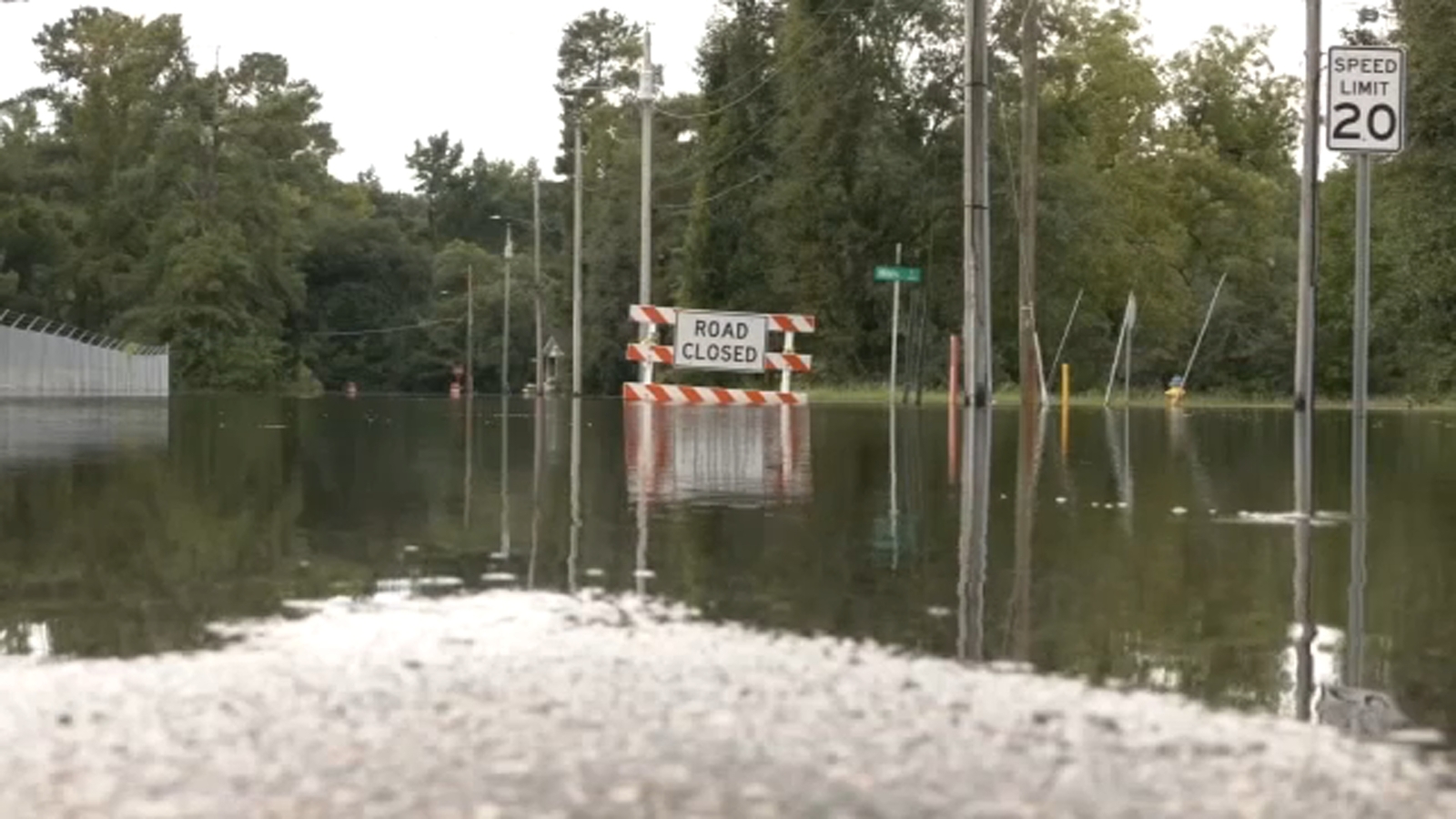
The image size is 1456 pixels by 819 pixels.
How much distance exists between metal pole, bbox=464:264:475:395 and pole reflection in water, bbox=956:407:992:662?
101m

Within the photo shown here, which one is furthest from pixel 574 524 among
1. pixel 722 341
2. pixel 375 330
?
pixel 375 330

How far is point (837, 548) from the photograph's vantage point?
989cm

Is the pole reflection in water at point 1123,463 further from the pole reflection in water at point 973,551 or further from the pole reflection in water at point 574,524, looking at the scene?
the pole reflection in water at point 574,524

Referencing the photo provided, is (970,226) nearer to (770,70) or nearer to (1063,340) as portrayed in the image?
(1063,340)

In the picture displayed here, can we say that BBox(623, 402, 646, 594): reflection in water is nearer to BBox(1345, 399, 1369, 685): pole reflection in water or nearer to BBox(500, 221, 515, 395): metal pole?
BBox(1345, 399, 1369, 685): pole reflection in water

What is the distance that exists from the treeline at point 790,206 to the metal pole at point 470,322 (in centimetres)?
108

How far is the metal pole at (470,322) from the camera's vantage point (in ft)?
399

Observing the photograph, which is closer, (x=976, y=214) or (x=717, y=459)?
(x=717, y=459)

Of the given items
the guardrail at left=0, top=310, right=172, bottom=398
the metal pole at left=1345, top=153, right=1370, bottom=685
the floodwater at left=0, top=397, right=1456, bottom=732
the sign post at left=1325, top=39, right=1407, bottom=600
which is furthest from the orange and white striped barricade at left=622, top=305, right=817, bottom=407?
the guardrail at left=0, top=310, right=172, bottom=398

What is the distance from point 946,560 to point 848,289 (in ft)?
189

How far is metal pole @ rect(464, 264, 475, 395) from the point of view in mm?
121688

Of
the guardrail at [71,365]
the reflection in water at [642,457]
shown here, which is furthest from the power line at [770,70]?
the reflection in water at [642,457]

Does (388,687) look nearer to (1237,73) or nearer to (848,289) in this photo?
(848,289)

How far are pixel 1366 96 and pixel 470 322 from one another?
111508 mm
